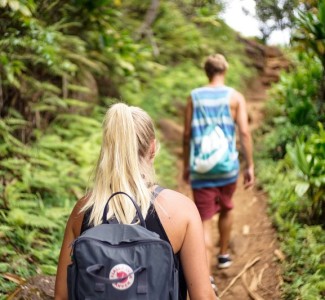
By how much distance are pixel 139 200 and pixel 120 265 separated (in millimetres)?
354

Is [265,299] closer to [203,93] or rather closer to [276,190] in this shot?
[203,93]

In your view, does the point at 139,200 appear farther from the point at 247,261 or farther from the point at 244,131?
the point at 247,261

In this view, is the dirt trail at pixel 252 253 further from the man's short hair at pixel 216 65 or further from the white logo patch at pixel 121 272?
the white logo patch at pixel 121 272

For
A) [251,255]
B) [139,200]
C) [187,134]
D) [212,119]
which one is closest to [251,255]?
[251,255]

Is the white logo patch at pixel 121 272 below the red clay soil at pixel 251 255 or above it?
above

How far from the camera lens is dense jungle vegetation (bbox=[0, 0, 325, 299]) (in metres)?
4.48

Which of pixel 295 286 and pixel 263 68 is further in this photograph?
pixel 263 68

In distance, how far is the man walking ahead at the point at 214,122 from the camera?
4.52 metres

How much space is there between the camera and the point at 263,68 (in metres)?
16.1

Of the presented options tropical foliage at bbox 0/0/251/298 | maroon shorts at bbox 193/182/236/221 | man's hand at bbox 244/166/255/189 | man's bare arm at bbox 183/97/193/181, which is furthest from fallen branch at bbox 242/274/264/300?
tropical foliage at bbox 0/0/251/298

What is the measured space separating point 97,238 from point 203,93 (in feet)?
9.31

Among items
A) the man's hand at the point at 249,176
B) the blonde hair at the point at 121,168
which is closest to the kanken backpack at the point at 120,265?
the blonde hair at the point at 121,168

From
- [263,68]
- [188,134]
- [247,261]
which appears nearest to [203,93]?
[188,134]

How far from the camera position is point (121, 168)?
2164 mm
